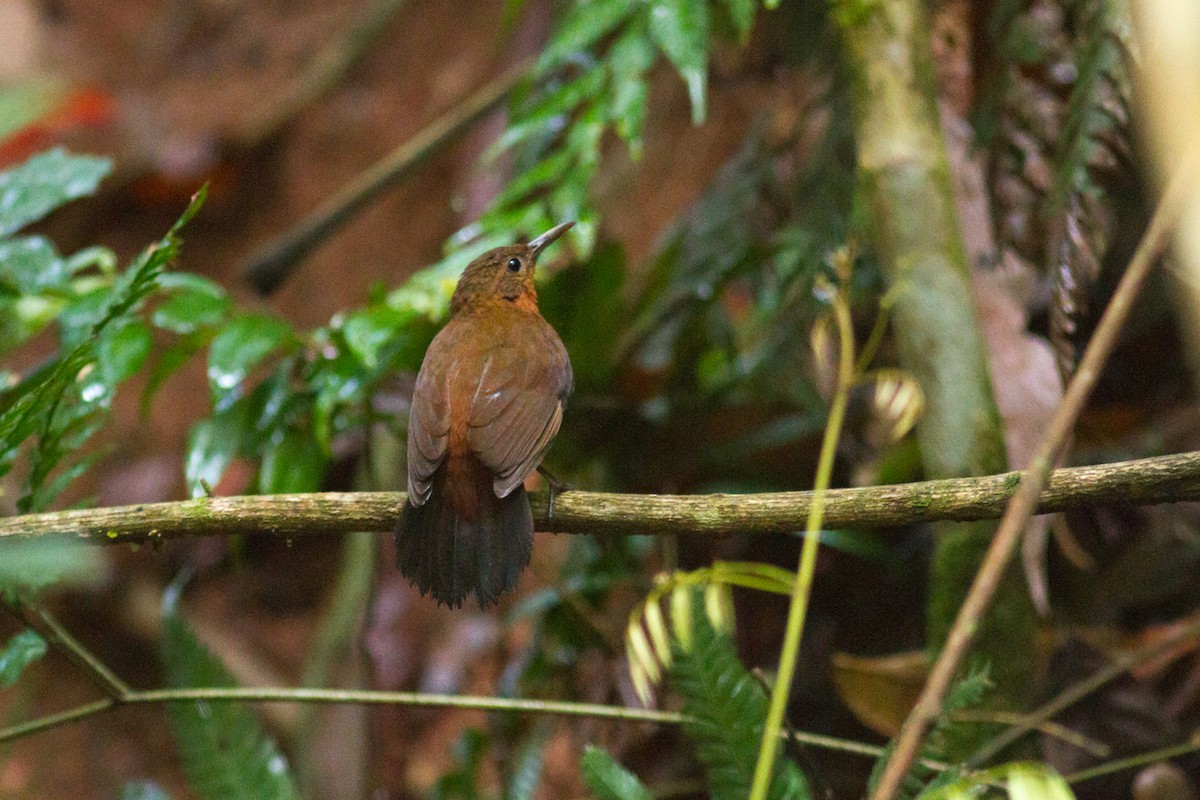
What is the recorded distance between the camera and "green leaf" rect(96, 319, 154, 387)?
253 centimetres

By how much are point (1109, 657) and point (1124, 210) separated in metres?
1.16

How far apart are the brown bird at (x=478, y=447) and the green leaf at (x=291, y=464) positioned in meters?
0.52

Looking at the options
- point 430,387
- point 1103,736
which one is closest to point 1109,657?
point 1103,736

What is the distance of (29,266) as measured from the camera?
273 cm

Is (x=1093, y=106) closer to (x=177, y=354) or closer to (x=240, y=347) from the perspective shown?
(x=240, y=347)

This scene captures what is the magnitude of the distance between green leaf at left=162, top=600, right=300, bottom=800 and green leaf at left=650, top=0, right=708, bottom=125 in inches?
72.9

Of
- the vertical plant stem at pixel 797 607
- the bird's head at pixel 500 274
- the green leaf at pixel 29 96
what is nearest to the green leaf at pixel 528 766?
the bird's head at pixel 500 274

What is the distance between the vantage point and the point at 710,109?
18.7 feet

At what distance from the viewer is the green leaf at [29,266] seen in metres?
2.69

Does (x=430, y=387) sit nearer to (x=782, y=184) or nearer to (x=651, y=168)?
(x=782, y=184)

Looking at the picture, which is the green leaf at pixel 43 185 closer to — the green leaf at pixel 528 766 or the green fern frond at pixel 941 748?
the green leaf at pixel 528 766

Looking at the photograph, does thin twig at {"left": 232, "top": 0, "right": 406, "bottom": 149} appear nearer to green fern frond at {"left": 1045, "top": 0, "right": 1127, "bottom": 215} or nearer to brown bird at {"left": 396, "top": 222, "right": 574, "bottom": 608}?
brown bird at {"left": 396, "top": 222, "right": 574, "bottom": 608}

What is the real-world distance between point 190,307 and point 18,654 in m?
1.06

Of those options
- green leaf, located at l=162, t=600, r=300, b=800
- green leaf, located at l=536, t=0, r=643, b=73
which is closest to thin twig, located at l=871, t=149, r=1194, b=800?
green leaf, located at l=162, t=600, r=300, b=800
